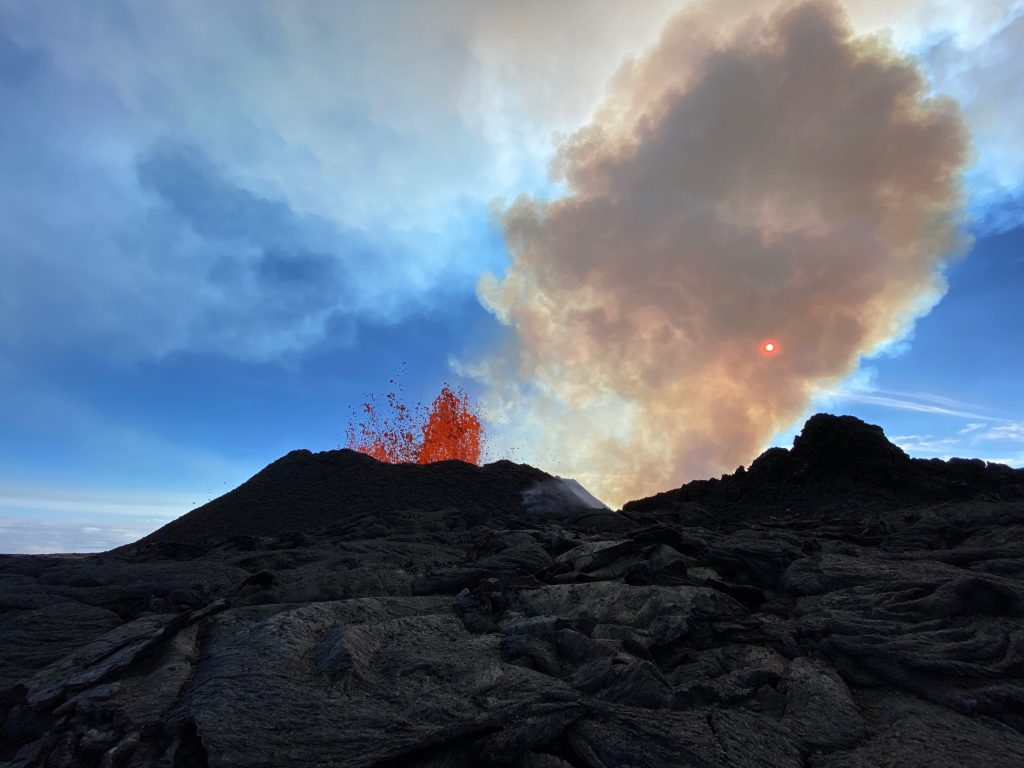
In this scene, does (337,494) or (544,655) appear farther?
(337,494)

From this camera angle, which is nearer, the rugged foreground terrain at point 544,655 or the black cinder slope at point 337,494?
the rugged foreground terrain at point 544,655

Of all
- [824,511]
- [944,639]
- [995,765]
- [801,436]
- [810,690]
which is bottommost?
[995,765]

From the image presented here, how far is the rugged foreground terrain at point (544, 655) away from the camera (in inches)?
206

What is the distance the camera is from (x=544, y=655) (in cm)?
697

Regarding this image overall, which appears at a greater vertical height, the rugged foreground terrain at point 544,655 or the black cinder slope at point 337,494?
the black cinder slope at point 337,494

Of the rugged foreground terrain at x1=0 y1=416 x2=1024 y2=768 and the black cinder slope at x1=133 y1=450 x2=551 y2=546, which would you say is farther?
the black cinder slope at x1=133 y1=450 x2=551 y2=546

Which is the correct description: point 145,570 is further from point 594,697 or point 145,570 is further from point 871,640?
point 871,640

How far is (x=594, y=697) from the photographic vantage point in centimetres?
599

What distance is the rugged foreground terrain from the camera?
5.23 m

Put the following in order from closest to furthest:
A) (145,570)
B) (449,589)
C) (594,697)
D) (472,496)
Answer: (594,697)
(449,589)
(145,570)
(472,496)

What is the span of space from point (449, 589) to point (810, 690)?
624 centimetres

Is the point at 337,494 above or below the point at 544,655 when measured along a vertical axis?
above

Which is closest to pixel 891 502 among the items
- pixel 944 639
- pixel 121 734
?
pixel 944 639

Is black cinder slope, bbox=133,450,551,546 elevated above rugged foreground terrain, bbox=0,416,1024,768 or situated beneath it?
elevated above
